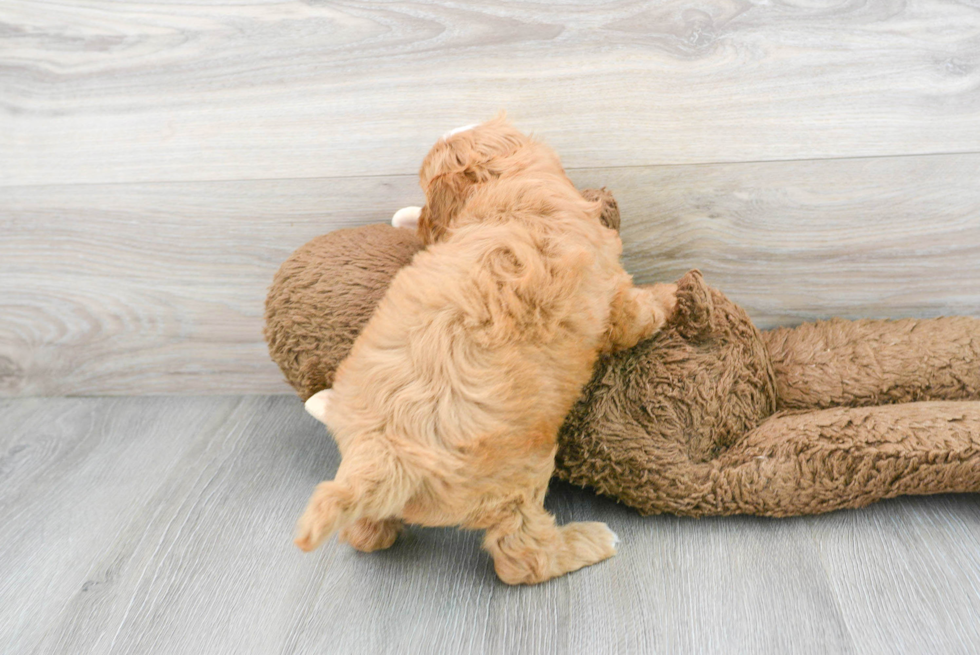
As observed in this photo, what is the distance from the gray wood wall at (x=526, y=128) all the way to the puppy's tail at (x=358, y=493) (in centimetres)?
58

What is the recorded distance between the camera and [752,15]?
3.51 feet

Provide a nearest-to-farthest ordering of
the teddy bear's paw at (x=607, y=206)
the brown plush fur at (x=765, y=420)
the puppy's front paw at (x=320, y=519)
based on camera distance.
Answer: the puppy's front paw at (x=320, y=519), the brown plush fur at (x=765, y=420), the teddy bear's paw at (x=607, y=206)

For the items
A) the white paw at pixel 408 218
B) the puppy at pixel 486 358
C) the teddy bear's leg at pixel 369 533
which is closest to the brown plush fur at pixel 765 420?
the puppy at pixel 486 358

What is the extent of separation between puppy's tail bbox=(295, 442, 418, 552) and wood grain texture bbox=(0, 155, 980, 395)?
1.89 ft

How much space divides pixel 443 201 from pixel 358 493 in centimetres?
41

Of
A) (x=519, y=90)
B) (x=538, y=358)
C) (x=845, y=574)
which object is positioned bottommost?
(x=845, y=574)

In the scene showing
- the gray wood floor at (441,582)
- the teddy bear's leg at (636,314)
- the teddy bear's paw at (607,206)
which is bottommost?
the gray wood floor at (441,582)

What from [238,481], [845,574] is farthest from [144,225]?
[845,574]

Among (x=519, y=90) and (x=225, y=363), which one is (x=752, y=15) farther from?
(x=225, y=363)

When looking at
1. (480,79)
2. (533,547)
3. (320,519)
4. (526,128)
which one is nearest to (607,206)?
(526,128)

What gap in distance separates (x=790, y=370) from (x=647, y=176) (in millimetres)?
391

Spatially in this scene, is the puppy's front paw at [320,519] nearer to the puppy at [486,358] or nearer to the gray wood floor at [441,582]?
the puppy at [486,358]

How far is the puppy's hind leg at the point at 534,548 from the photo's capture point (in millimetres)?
889

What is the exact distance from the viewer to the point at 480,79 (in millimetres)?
1126
